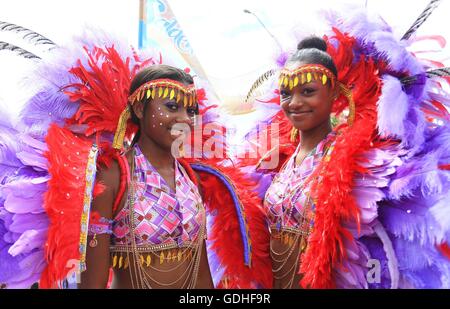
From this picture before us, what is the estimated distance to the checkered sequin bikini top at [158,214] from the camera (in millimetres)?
2365

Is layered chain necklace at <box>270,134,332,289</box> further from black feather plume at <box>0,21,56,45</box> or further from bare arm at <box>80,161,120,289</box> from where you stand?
black feather plume at <box>0,21,56,45</box>

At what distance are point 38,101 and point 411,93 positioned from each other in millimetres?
1894

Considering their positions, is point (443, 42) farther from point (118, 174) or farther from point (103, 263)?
point (103, 263)

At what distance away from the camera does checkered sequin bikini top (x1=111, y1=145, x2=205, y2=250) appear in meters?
2.37

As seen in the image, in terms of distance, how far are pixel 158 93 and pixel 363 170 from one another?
1.07 metres

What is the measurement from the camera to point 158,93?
2.49m

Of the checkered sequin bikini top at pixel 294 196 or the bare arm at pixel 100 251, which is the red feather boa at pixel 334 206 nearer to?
the checkered sequin bikini top at pixel 294 196

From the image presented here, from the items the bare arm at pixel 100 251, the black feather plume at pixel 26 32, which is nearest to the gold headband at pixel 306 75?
the bare arm at pixel 100 251

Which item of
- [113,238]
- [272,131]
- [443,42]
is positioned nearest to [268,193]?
[272,131]

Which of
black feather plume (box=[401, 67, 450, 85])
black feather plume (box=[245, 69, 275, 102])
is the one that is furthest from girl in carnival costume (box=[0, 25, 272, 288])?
black feather plume (box=[401, 67, 450, 85])

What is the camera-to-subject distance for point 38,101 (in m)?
2.48

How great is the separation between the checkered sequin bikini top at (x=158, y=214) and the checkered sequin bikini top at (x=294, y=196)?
43cm

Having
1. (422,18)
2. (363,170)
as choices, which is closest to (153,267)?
(363,170)

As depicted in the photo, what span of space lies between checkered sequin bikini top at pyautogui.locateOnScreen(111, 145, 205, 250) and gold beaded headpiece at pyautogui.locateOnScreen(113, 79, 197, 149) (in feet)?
0.40
